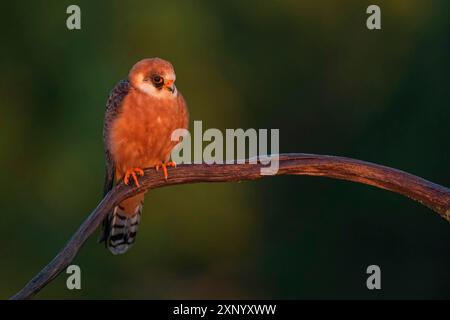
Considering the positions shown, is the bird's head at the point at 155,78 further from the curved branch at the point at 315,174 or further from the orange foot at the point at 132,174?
the curved branch at the point at 315,174

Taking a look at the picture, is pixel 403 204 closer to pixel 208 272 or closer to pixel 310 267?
pixel 310 267

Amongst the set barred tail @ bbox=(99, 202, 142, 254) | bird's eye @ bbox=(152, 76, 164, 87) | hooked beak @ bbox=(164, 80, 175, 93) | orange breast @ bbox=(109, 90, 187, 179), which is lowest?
barred tail @ bbox=(99, 202, 142, 254)

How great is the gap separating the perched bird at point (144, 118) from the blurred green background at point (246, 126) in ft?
11.5

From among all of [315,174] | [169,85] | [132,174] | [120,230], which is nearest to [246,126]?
[120,230]

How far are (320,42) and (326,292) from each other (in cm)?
272

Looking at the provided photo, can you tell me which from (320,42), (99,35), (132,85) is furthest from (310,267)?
(132,85)

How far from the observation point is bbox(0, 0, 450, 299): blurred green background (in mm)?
8195

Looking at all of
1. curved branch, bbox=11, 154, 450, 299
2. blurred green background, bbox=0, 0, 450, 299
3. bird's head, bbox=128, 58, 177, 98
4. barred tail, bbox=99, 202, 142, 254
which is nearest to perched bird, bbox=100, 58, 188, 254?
bird's head, bbox=128, 58, 177, 98

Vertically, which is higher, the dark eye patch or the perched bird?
the dark eye patch

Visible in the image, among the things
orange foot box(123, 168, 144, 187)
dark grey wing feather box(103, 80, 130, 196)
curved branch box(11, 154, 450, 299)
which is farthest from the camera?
dark grey wing feather box(103, 80, 130, 196)

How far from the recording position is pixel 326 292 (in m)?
8.56

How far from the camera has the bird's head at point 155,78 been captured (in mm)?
4188

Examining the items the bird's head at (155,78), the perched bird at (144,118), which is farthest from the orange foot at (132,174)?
the bird's head at (155,78)

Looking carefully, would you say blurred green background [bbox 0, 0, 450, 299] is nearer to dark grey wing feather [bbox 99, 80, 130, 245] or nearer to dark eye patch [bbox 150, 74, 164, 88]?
dark grey wing feather [bbox 99, 80, 130, 245]
